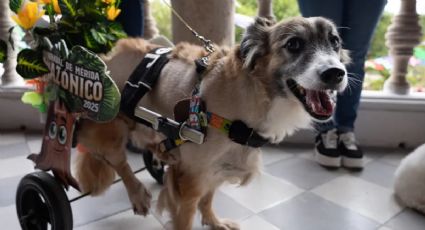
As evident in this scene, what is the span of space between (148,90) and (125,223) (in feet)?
2.17

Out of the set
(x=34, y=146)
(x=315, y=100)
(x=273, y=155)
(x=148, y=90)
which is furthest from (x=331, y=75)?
(x=34, y=146)

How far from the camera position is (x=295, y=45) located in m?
1.13

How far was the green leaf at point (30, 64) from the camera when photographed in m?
1.21

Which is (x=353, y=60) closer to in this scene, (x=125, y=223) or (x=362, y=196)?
(x=362, y=196)

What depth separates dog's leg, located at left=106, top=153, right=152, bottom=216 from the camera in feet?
4.85

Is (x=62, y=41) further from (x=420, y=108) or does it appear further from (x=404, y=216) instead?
(x=420, y=108)

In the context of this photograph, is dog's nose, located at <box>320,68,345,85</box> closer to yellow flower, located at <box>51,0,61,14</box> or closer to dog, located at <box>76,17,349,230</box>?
dog, located at <box>76,17,349,230</box>

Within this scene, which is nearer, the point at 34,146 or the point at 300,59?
the point at 300,59

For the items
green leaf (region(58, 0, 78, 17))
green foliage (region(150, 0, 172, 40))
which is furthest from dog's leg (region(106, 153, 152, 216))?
green foliage (region(150, 0, 172, 40))

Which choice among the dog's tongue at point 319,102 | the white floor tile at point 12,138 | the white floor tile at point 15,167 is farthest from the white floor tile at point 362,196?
the white floor tile at point 12,138

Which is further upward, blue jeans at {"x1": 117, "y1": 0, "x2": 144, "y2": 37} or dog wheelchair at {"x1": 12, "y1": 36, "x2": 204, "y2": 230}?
blue jeans at {"x1": 117, "y1": 0, "x2": 144, "y2": 37}

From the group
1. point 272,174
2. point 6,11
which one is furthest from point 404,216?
point 6,11

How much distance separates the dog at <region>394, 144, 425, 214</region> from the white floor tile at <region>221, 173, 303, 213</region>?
1.55 feet

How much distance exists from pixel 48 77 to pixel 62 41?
19cm
